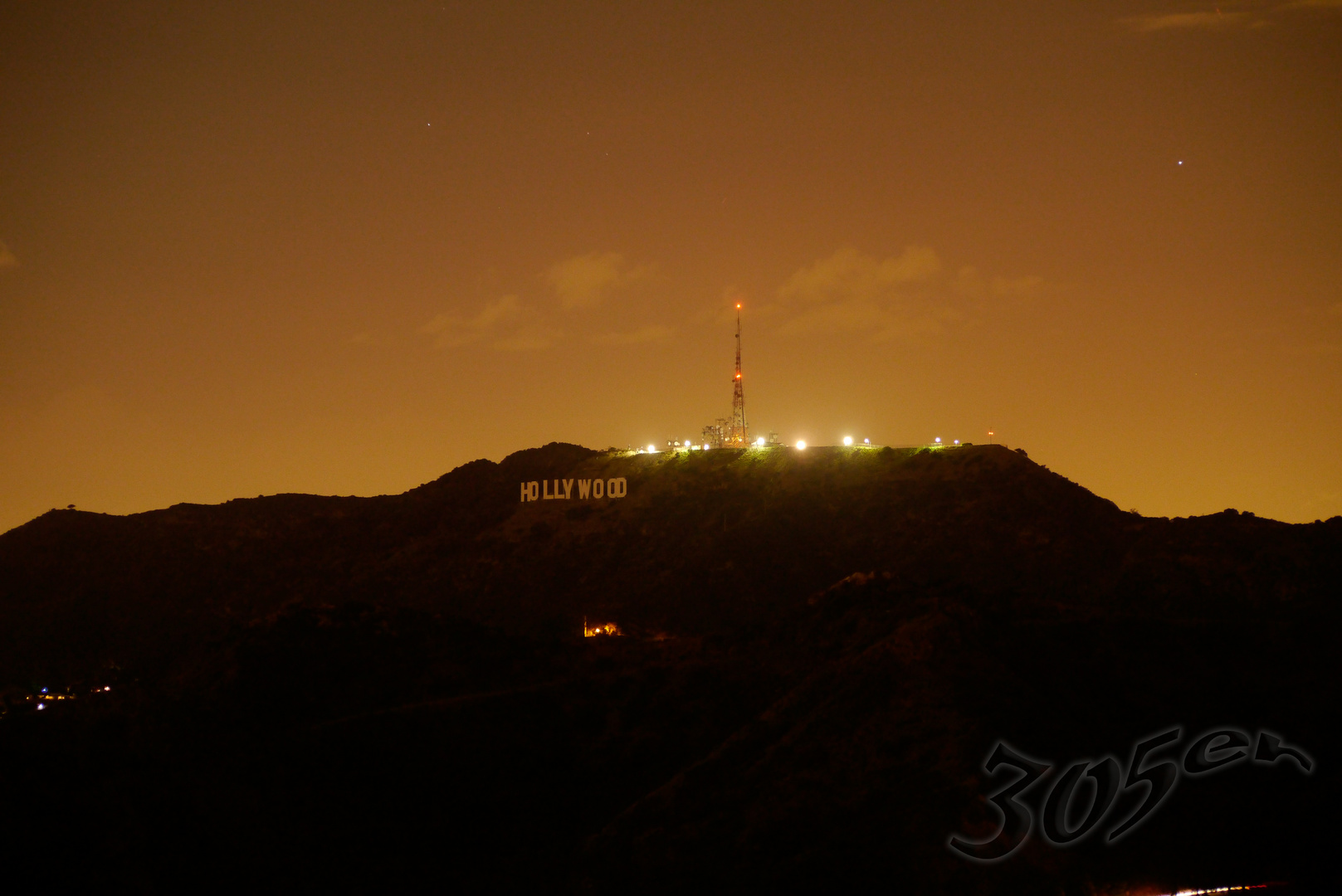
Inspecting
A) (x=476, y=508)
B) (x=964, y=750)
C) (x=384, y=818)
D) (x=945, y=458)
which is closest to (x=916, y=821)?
(x=964, y=750)

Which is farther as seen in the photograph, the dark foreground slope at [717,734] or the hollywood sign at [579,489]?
the hollywood sign at [579,489]

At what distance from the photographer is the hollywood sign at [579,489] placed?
127 meters

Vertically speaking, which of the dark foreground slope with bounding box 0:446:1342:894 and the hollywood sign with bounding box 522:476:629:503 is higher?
the hollywood sign with bounding box 522:476:629:503

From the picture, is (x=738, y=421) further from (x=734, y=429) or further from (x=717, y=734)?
(x=717, y=734)

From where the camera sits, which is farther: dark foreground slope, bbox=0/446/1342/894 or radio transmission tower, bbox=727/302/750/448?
radio transmission tower, bbox=727/302/750/448

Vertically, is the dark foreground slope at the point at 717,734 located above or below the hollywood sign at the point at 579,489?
below

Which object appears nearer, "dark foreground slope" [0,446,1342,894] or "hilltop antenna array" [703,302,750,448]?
"dark foreground slope" [0,446,1342,894]

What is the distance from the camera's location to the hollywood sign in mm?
127125

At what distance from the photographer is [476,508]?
438 feet

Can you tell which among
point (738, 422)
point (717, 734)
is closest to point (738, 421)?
point (738, 422)

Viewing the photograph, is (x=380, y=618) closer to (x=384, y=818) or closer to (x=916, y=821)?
(x=384, y=818)

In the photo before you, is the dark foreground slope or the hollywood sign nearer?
the dark foreground slope

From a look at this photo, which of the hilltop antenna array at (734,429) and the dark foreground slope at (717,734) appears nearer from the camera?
the dark foreground slope at (717,734)

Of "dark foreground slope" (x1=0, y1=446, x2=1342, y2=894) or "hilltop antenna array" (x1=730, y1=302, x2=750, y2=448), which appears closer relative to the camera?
"dark foreground slope" (x1=0, y1=446, x2=1342, y2=894)
